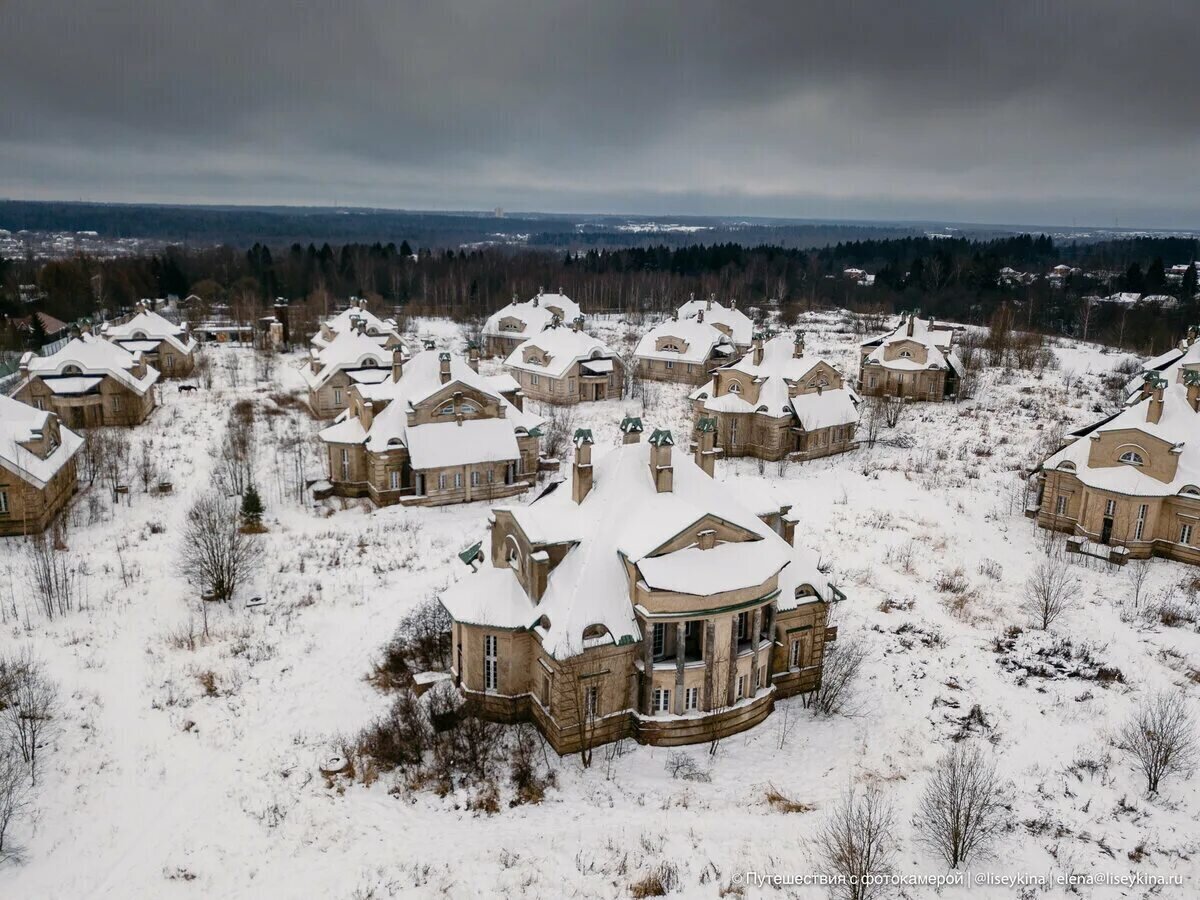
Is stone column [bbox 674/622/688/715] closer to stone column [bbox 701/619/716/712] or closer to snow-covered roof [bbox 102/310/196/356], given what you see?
stone column [bbox 701/619/716/712]

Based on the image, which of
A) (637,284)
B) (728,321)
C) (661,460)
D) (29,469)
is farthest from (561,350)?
(637,284)

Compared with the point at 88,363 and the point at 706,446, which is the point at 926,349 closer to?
the point at 706,446

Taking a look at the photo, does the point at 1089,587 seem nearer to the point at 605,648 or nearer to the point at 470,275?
the point at 605,648

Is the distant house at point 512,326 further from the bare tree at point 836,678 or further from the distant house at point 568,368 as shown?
the bare tree at point 836,678

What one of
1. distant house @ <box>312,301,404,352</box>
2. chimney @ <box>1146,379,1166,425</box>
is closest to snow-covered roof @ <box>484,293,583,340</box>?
distant house @ <box>312,301,404,352</box>

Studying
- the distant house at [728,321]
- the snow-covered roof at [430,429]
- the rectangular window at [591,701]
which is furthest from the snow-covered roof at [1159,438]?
the distant house at [728,321]

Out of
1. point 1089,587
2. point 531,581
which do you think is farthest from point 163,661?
point 1089,587
